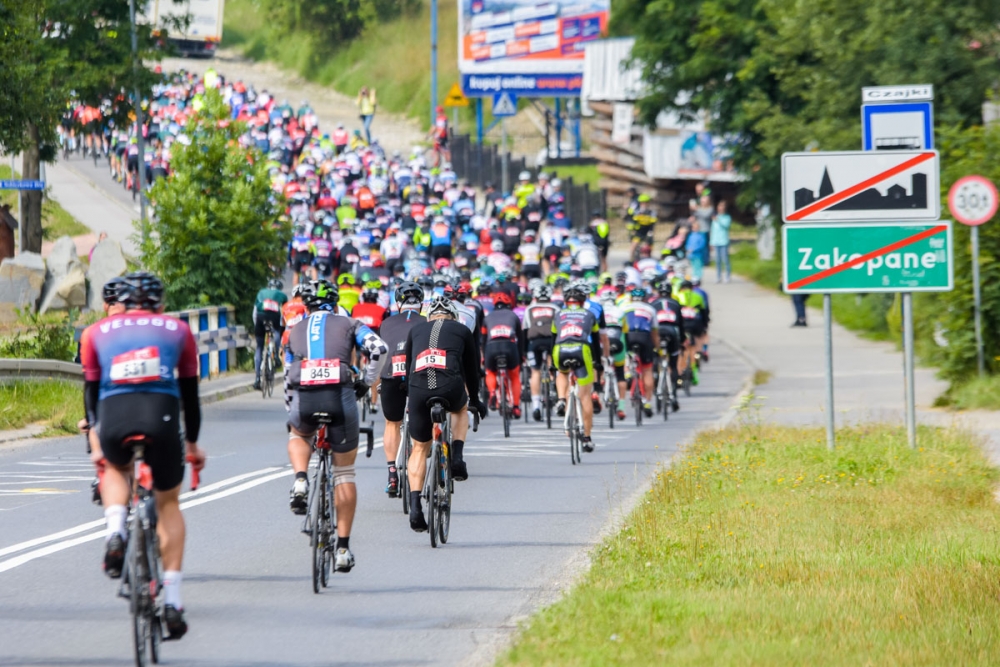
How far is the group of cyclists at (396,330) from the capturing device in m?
7.55

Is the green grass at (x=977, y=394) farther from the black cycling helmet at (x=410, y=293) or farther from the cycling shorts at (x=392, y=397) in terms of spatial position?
the cycling shorts at (x=392, y=397)

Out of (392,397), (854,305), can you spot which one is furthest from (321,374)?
(854,305)

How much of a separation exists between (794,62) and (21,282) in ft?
52.1

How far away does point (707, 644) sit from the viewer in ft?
24.6

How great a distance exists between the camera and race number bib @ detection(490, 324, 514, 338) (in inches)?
819

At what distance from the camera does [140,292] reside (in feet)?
24.9

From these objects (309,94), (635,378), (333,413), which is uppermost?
(309,94)

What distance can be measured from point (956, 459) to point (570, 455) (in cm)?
459

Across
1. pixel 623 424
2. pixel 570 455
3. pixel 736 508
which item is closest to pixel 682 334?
pixel 623 424

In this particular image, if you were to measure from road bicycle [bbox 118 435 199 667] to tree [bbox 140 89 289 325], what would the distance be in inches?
803

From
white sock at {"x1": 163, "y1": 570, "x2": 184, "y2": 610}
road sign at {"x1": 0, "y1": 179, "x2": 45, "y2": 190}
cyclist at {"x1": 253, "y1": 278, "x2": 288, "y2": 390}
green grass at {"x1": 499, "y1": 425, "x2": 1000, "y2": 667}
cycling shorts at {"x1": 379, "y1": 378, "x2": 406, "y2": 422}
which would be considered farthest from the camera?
cyclist at {"x1": 253, "y1": 278, "x2": 288, "y2": 390}

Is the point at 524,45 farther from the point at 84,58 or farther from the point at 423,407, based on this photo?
the point at 423,407

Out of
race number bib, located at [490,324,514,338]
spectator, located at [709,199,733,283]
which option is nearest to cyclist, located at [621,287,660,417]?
race number bib, located at [490,324,514,338]

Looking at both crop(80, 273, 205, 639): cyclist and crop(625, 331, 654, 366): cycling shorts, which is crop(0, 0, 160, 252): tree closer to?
crop(625, 331, 654, 366): cycling shorts
